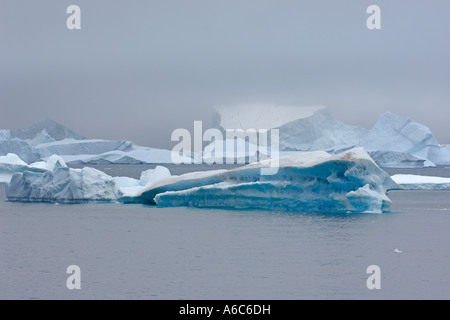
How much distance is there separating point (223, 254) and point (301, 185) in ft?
30.1

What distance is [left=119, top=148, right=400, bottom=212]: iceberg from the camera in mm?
25141

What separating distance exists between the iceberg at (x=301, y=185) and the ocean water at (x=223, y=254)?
0.56 metres

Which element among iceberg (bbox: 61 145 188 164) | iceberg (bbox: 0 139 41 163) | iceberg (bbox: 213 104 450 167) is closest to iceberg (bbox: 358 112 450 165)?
iceberg (bbox: 213 104 450 167)

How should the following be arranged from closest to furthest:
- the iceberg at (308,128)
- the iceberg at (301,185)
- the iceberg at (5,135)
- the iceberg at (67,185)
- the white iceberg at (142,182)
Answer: the iceberg at (301,185)
the iceberg at (67,185)
the white iceberg at (142,182)
the iceberg at (5,135)
the iceberg at (308,128)

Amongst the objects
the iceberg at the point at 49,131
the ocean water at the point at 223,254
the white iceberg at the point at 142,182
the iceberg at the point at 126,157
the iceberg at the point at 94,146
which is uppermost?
the iceberg at the point at 49,131

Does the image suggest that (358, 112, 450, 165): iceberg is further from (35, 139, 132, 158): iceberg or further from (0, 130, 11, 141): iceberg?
(35, 139, 132, 158): iceberg

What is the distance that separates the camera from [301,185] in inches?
1032

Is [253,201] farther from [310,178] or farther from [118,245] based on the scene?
[118,245]

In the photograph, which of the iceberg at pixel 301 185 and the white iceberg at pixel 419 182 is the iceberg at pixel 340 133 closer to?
the white iceberg at pixel 419 182

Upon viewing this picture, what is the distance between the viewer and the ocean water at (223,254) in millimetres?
13555

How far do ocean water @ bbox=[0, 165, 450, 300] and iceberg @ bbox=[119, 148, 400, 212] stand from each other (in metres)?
0.56

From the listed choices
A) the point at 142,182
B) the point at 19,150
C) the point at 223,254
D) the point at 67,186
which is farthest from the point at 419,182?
the point at 19,150

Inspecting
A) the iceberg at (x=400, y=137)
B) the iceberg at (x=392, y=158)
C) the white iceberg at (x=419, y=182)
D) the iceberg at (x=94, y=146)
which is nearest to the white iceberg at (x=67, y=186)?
the white iceberg at (x=419, y=182)
